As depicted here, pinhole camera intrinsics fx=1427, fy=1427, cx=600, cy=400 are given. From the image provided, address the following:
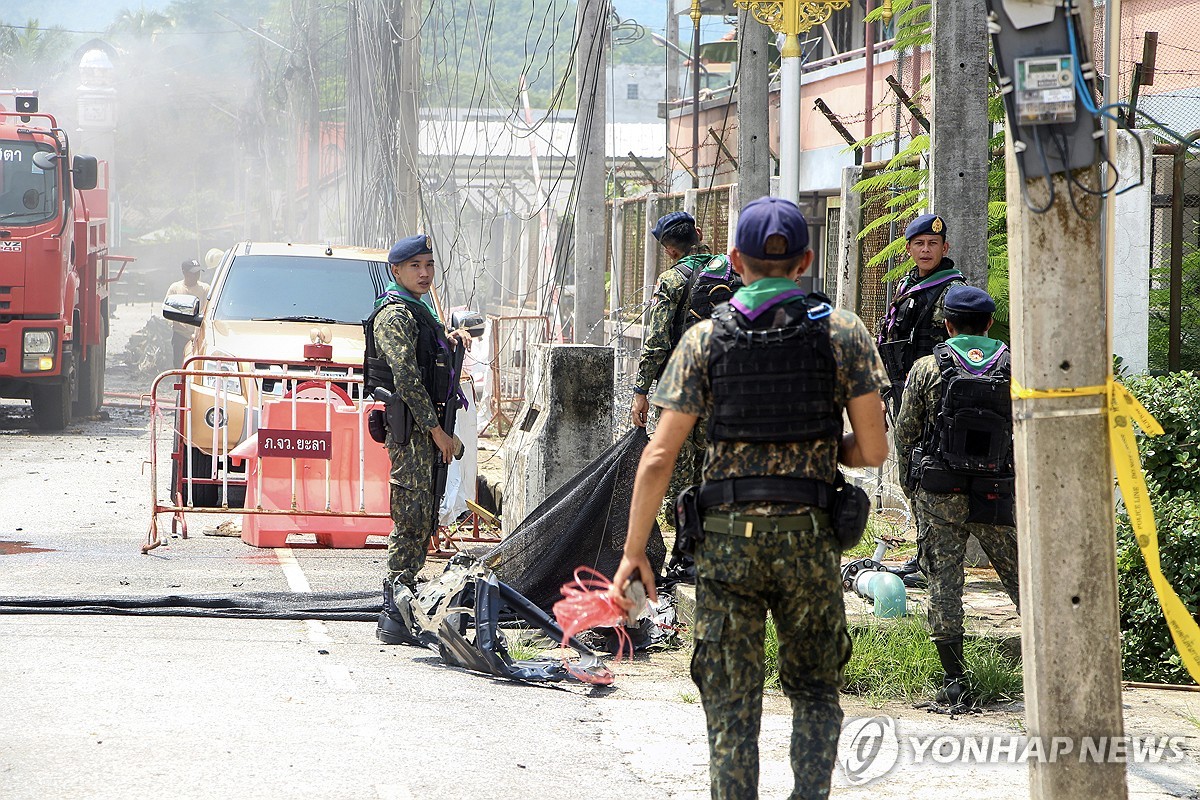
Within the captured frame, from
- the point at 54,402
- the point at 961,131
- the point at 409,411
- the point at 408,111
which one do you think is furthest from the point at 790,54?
the point at 54,402

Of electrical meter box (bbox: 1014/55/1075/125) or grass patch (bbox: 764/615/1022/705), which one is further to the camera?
grass patch (bbox: 764/615/1022/705)

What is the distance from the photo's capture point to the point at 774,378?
369cm

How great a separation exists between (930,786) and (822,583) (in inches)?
52.1

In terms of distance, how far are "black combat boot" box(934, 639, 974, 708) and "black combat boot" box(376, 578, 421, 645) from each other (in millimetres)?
2432

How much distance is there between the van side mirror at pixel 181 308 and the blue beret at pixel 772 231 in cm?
756

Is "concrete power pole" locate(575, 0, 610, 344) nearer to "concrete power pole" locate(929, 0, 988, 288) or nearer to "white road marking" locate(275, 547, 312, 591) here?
"white road marking" locate(275, 547, 312, 591)

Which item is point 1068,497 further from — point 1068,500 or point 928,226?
point 928,226

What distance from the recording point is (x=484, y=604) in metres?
6.21

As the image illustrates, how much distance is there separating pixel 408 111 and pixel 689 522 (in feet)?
45.8

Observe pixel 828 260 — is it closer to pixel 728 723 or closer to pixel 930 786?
pixel 930 786

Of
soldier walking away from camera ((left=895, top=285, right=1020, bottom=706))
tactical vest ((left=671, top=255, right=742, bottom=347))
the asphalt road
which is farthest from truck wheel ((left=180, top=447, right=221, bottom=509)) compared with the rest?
soldier walking away from camera ((left=895, top=285, right=1020, bottom=706))

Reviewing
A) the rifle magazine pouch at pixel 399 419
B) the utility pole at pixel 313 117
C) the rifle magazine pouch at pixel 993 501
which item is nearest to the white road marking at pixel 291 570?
the rifle magazine pouch at pixel 399 419

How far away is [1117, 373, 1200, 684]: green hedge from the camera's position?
6445 mm

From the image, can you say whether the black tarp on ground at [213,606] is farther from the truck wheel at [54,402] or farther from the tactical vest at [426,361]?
the truck wheel at [54,402]
